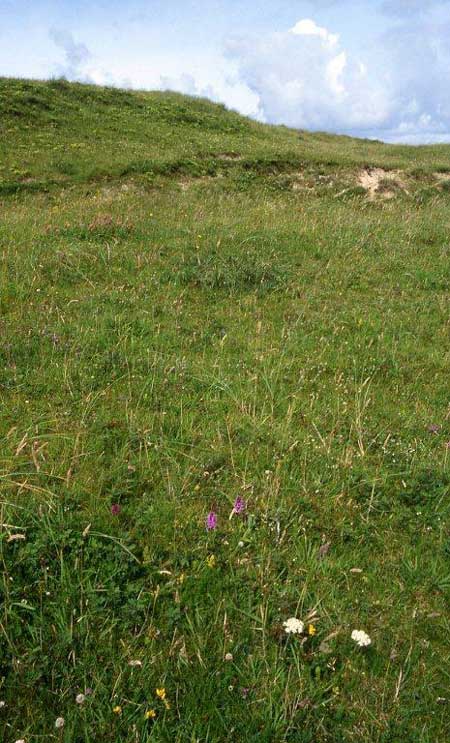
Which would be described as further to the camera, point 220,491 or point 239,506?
point 220,491

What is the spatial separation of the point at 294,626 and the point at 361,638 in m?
0.40

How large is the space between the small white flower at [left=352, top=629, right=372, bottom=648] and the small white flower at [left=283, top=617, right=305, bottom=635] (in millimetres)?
309

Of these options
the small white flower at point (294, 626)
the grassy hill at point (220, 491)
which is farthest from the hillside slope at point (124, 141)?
the small white flower at point (294, 626)

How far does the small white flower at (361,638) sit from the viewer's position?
2.98 m

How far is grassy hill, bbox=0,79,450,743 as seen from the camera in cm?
276

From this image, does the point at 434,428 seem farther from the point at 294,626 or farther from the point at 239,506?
the point at 294,626

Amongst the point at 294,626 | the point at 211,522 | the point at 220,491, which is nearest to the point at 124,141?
the point at 220,491

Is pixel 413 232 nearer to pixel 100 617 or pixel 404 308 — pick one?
pixel 404 308

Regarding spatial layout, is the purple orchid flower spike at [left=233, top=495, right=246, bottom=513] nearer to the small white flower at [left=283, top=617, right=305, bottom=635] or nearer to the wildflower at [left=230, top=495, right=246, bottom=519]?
the wildflower at [left=230, top=495, right=246, bottom=519]

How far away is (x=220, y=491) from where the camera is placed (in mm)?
4051

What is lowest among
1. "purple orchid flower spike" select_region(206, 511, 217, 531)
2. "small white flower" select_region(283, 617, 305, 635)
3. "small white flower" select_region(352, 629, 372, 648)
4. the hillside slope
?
"small white flower" select_region(352, 629, 372, 648)

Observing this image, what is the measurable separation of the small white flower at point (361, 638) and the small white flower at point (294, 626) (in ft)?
1.01

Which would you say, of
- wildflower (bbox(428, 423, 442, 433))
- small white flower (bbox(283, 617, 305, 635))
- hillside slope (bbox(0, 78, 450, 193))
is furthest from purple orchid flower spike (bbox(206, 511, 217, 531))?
hillside slope (bbox(0, 78, 450, 193))

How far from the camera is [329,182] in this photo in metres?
19.4
